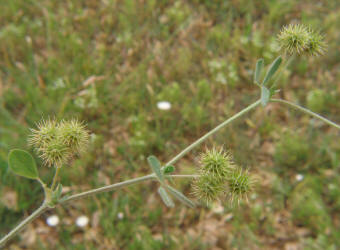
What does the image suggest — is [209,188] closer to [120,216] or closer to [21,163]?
[21,163]

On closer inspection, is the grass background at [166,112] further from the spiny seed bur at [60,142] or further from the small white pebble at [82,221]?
the spiny seed bur at [60,142]

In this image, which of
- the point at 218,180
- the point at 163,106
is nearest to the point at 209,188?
the point at 218,180

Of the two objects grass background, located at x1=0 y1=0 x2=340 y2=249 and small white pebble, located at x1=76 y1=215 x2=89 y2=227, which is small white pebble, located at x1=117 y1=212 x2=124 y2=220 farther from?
small white pebble, located at x1=76 y1=215 x2=89 y2=227

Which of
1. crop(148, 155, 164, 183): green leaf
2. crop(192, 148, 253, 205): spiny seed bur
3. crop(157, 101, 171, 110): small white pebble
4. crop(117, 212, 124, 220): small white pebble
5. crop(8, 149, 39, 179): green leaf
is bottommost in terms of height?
crop(8, 149, 39, 179): green leaf

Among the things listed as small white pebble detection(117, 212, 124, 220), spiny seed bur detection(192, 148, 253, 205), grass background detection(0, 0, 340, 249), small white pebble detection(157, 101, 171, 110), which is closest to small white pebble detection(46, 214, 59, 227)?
grass background detection(0, 0, 340, 249)

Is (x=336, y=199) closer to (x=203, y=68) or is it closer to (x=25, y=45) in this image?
(x=203, y=68)

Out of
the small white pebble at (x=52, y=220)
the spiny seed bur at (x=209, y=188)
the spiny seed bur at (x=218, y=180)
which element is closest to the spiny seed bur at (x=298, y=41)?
the spiny seed bur at (x=218, y=180)
